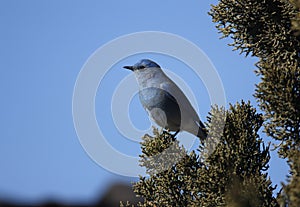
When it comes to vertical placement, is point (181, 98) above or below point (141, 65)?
below

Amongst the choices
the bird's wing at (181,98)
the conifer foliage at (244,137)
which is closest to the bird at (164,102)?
the bird's wing at (181,98)

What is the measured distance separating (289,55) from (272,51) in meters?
0.17

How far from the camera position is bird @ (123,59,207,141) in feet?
21.8

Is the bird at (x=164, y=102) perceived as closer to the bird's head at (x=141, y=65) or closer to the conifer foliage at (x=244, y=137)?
the bird's head at (x=141, y=65)

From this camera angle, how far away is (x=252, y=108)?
12.8 feet

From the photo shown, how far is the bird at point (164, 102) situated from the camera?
21.8 ft

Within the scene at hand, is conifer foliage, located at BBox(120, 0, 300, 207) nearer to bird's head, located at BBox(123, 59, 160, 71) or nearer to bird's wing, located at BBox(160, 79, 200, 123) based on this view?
bird's wing, located at BBox(160, 79, 200, 123)

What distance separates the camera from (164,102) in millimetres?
6863

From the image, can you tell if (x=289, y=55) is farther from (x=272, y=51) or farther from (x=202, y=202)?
(x=202, y=202)

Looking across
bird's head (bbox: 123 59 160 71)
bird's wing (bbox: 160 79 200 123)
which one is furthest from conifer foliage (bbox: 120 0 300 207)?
bird's head (bbox: 123 59 160 71)

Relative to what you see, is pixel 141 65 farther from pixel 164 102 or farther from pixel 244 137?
pixel 244 137

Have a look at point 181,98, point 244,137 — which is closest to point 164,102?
point 181,98

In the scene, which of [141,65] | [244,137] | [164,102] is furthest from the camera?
[141,65]

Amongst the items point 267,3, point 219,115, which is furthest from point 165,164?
point 267,3
